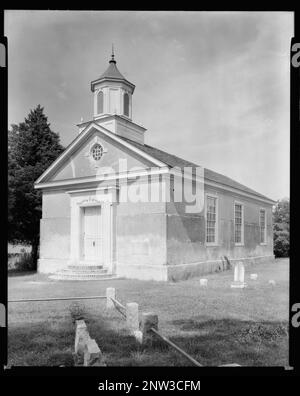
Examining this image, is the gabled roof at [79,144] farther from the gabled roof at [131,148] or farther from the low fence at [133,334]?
the low fence at [133,334]

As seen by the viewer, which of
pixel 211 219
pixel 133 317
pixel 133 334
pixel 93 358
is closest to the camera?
pixel 93 358

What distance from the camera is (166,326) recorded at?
5344 mm

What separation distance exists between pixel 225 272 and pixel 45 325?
942 cm

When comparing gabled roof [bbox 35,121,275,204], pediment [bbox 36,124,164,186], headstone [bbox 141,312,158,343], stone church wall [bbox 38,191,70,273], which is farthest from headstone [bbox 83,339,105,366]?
stone church wall [bbox 38,191,70,273]

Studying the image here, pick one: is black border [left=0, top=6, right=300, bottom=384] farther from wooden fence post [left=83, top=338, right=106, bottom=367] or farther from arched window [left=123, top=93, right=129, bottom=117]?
arched window [left=123, top=93, right=129, bottom=117]

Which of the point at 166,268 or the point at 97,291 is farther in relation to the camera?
the point at 166,268

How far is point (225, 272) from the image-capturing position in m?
13.5

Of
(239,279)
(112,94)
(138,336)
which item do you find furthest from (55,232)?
(138,336)

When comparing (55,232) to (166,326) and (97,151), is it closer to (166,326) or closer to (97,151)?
(97,151)

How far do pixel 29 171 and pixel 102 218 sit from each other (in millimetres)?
3067

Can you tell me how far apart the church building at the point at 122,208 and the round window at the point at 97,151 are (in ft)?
0.12
